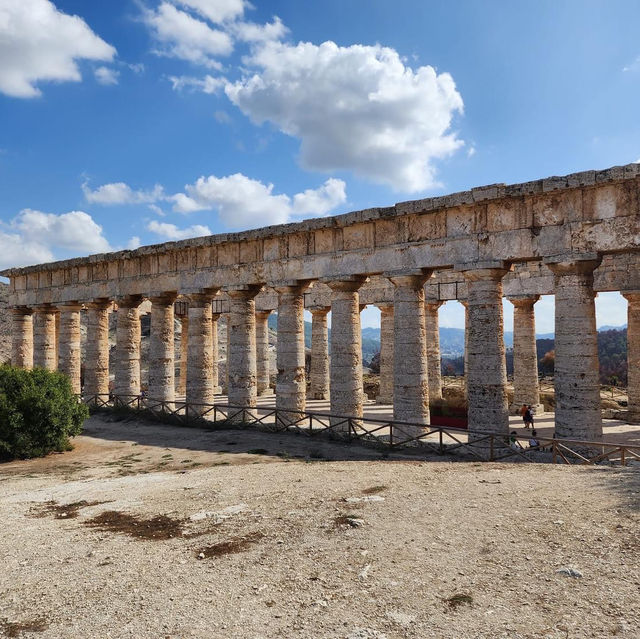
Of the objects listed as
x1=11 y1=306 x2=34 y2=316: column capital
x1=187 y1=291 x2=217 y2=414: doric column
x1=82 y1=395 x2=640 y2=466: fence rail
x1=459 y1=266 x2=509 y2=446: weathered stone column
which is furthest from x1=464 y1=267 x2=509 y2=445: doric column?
x1=11 y1=306 x2=34 y2=316: column capital

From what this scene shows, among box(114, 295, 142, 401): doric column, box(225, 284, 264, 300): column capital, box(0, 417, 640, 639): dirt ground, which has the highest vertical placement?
box(225, 284, 264, 300): column capital

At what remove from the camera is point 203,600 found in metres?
6.54

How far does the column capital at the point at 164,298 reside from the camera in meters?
25.4

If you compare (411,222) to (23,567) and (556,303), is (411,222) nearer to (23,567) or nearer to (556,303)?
(556,303)

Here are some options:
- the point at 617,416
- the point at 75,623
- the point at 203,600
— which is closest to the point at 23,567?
the point at 75,623

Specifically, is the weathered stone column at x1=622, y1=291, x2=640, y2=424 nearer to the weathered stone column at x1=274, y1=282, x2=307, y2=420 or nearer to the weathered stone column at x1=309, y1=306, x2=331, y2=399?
the weathered stone column at x1=274, y1=282, x2=307, y2=420

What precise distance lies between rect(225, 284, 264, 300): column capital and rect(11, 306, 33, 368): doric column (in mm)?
16506

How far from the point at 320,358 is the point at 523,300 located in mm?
12316

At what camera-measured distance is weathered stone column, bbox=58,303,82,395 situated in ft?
96.4

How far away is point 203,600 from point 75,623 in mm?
1477

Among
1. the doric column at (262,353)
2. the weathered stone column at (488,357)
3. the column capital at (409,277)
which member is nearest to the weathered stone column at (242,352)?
the column capital at (409,277)

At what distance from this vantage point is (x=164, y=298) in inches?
1009

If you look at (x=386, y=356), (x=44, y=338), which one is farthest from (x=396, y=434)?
(x=44, y=338)

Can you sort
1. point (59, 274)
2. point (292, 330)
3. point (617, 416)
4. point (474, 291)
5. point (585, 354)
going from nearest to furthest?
1. point (585, 354)
2. point (474, 291)
3. point (292, 330)
4. point (617, 416)
5. point (59, 274)
